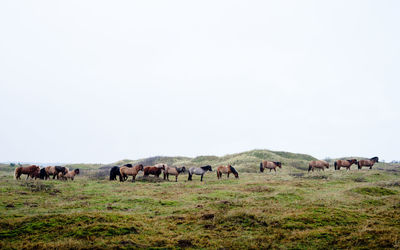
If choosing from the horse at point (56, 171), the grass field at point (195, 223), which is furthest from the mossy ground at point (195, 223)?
the horse at point (56, 171)

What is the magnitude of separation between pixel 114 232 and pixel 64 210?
20.2 ft

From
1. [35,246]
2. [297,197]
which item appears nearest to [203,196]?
[297,197]

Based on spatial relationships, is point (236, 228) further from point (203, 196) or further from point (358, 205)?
point (358, 205)

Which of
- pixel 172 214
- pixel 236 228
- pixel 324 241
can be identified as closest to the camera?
pixel 324 241

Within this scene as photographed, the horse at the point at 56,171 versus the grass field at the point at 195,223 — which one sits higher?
the horse at the point at 56,171

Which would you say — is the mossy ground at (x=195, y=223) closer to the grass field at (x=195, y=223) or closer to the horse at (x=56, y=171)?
the grass field at (x=195, y=223)

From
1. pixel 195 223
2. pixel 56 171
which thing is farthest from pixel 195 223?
pixel 56 171

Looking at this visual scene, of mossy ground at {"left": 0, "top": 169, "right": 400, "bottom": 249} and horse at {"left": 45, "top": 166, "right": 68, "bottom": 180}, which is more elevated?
horse at {"left": 45, "top": 166, "right": 68, "bottom": 180}

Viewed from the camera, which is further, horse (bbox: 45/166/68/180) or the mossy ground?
horse (bbox: 45/166/68/180)

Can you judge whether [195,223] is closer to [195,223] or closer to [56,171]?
[195,223]

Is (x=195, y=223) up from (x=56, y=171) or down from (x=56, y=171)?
down

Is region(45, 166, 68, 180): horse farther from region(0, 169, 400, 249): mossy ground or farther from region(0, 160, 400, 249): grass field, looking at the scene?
region(0, 169, 400, 249): mossy ground

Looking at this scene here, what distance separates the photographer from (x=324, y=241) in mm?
10703

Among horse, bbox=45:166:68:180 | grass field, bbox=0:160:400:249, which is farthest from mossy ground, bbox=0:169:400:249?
horse, bbox=45:166:68:180
